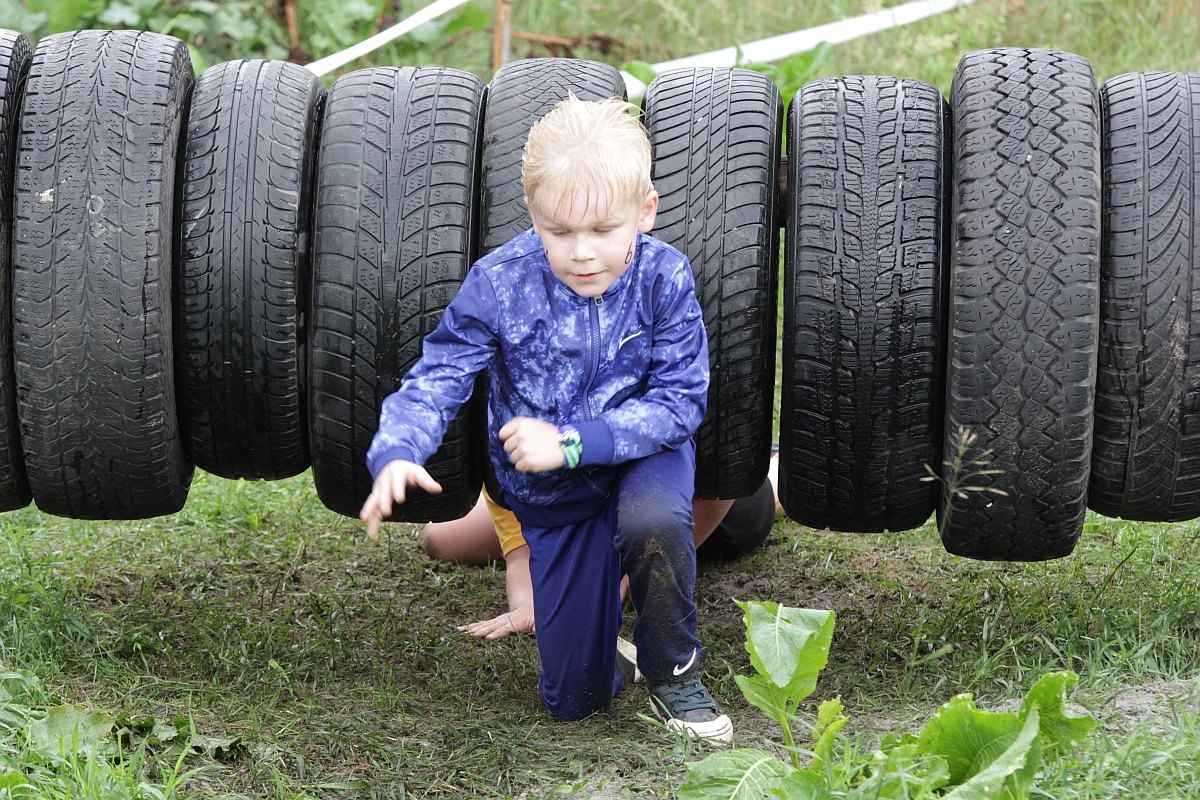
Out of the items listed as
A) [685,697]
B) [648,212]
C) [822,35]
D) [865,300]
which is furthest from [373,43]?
[685,697]

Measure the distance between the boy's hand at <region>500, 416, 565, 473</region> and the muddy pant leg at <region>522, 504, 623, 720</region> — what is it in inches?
14.1

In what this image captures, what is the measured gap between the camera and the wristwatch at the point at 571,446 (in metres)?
2.69

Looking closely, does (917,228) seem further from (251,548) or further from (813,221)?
(251,548)

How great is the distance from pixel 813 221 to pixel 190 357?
1.57 meters

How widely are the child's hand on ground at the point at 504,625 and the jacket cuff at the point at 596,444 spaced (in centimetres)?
120

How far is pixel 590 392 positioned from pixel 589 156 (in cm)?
53

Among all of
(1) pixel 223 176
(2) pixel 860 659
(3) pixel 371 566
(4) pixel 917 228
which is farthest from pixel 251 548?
(4) pixel 917 228

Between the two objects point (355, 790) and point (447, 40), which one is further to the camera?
point (447, 40)

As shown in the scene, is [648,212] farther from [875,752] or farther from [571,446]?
[875,752]

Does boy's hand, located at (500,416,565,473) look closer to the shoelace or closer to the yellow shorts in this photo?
the shoelace

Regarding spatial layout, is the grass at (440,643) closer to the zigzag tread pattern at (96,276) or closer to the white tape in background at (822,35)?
the zigzag tread pattern at (96,276)

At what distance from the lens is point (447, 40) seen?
8.77 m

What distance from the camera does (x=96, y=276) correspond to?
309cm

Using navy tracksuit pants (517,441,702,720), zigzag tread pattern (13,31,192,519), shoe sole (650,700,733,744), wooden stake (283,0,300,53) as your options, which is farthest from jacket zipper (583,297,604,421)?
wooden stake (283,0,300,53)
